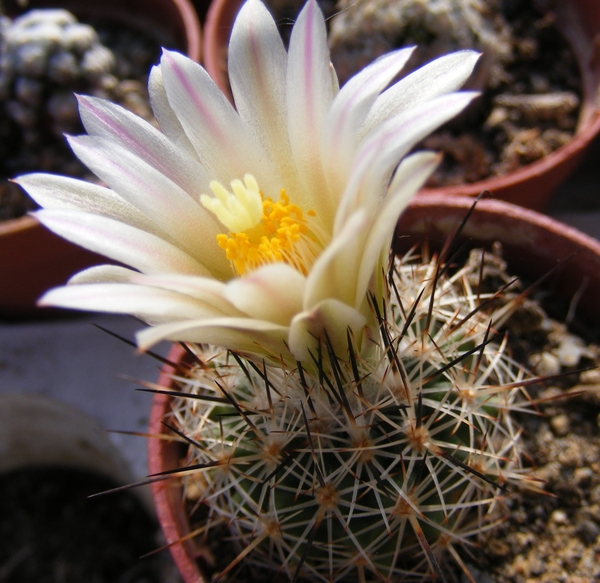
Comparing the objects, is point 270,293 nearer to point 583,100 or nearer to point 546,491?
point 546,491

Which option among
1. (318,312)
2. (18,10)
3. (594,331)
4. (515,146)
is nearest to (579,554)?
(594,331)

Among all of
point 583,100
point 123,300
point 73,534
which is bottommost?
point 73,534

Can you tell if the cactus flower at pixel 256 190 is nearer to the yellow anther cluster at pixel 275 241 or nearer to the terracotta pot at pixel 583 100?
the yellow anther cluster at pixel 275 241

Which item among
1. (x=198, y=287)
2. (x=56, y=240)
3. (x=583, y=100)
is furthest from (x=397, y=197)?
(x=583, y=100)

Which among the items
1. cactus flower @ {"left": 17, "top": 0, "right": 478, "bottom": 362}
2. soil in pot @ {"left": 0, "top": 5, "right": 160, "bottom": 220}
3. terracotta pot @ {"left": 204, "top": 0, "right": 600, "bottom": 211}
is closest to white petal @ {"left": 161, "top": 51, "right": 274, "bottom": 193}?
cactus flower @ {"left": 17, "top": 0, "right": 478, "bottom": 362}

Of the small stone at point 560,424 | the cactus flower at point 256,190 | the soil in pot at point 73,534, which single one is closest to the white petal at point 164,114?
the cactus flower at point 256,190
